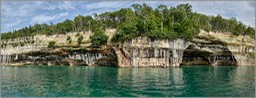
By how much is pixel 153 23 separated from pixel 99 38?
1286cm

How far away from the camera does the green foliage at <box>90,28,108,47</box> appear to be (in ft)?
210

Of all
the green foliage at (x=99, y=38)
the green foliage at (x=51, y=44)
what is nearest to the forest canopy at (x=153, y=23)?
the green foliage at (x=99, y=38)

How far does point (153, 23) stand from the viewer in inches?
2388

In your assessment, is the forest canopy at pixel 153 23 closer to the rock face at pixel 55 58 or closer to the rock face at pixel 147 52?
the rock face at pixel 147 52

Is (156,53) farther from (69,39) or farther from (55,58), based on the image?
(55,58)

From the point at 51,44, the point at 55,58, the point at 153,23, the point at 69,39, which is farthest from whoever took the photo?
the point at 55,58

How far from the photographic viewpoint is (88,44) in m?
67.6

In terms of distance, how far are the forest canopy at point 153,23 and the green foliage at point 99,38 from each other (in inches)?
26.1

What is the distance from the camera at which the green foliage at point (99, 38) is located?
6400cm

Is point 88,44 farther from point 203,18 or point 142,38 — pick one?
point 203,18

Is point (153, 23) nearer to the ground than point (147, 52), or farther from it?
farther from it

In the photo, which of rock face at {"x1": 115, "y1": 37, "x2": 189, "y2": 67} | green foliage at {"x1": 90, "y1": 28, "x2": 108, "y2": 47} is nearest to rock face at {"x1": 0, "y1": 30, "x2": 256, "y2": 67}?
Answer: rock face at {"x1": 115, "y1": 37, "x2": 189, "y2": 67}

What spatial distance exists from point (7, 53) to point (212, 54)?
57.0m

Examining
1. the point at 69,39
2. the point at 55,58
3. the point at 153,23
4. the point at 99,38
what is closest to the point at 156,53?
the point at 153,23
